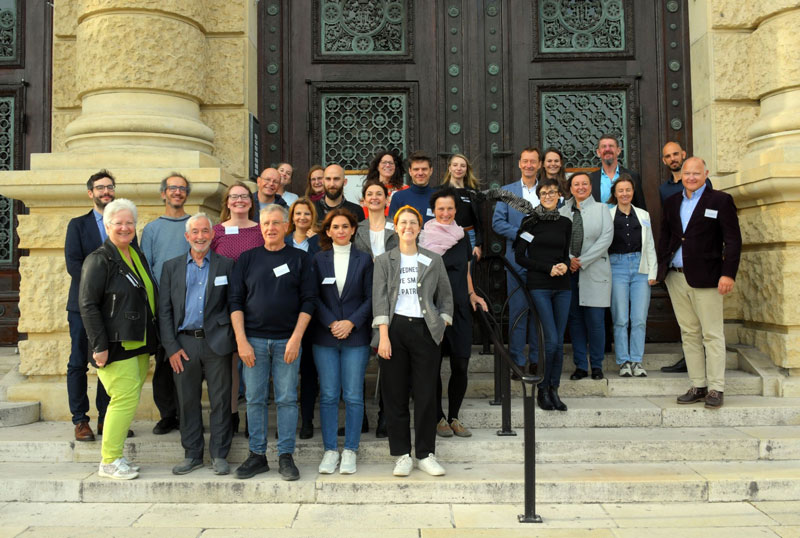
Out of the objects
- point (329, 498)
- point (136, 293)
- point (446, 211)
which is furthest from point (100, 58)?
point (329, 498)

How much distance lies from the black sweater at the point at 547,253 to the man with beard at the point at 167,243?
2.83 m

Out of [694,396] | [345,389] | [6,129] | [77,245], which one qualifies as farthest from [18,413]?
[694,396]

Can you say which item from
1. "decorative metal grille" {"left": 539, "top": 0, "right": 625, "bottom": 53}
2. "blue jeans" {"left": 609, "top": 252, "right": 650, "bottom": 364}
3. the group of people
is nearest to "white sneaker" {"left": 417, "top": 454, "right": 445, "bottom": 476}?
the group of people

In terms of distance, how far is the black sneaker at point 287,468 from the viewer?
15.6 feet

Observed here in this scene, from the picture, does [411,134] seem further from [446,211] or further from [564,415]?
[564,415]

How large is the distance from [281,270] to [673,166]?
13.6 ft

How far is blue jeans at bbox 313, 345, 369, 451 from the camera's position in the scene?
5.02m

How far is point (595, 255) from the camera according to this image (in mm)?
6324

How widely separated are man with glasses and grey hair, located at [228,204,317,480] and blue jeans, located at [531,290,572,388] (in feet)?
Answer: 6.79

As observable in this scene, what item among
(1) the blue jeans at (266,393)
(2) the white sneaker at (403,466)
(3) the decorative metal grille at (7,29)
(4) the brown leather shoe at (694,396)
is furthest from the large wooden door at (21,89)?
(4) the brown leather shoe at (694,396)

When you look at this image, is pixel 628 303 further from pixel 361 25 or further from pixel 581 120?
pixel 361 25

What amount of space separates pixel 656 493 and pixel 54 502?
4.04 meters

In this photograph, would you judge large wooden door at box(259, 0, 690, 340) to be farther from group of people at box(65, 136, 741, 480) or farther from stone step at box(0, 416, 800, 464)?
stone step at box(0, 416, 800, 464)

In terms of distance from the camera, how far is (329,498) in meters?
4.71
